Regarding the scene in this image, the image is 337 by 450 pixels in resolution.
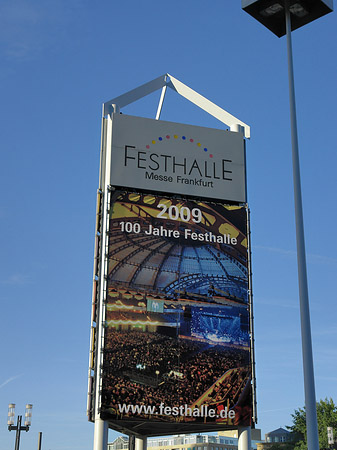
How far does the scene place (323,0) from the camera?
19547mm

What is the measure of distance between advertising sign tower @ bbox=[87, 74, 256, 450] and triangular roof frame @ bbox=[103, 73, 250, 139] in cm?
26

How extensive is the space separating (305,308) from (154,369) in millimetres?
12156

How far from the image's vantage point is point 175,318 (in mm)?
28609

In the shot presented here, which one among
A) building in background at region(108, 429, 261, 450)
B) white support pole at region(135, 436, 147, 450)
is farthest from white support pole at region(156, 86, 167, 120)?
building in background at region(108, 429, 261, 450)

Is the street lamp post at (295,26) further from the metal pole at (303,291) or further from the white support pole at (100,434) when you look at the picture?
the white support pole at (100,434)

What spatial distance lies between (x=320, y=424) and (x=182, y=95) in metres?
53.4

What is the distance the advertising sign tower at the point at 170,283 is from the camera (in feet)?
90.2

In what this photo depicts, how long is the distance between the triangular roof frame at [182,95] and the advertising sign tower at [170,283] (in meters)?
0.26

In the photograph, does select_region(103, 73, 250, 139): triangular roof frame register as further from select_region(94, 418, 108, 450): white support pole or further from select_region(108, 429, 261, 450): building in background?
select_region(108, 429, 261, 450): building in background

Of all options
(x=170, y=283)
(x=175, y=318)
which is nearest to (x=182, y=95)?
(x=170, y=283)

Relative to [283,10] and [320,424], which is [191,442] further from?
[283,10]

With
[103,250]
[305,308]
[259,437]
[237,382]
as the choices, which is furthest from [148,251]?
[259,437]

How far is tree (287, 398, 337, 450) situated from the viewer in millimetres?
74750

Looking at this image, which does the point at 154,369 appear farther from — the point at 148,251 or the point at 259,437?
the point at 259,437
